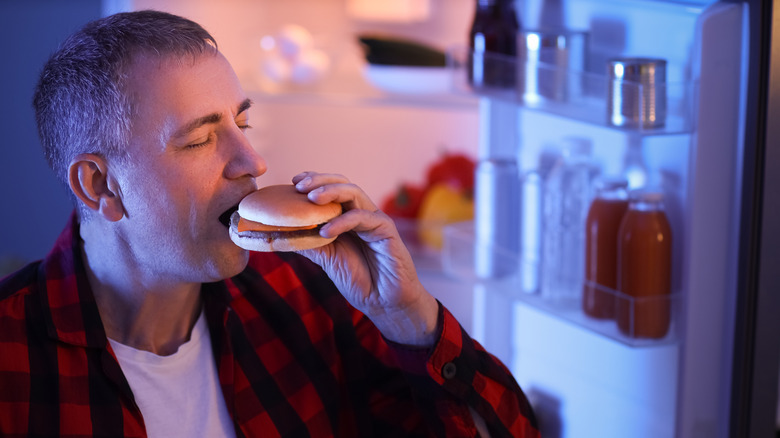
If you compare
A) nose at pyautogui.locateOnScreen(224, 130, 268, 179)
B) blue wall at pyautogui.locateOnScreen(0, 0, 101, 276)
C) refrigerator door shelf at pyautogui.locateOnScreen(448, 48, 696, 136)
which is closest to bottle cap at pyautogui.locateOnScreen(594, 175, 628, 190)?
refrigerator door shelf at pyautogui.locateOnScreen(448, 48, 696, 136)

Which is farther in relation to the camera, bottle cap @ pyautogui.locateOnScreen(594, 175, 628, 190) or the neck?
bottle cap @ pyautogui.locateOnScreen(594, 175, 628, 190)

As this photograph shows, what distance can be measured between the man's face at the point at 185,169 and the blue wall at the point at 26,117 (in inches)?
74.0

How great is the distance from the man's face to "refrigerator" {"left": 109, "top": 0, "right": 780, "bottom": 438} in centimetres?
55

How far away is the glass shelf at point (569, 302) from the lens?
1.21 meters

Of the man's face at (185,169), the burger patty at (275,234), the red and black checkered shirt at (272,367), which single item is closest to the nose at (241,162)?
the man's face at (185,169)

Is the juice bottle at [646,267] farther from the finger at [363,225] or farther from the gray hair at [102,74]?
the gray hair at [102,74]

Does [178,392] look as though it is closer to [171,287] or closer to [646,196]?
[171,287]

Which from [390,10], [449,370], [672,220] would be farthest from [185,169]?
[390,10]

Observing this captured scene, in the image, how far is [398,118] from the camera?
270 cm

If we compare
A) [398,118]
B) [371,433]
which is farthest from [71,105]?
[398,118]

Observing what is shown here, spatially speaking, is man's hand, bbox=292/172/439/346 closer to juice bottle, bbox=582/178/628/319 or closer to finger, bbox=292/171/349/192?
finger, bbox=292/171/349/192

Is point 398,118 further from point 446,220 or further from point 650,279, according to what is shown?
point 650,279

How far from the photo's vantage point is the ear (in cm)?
113

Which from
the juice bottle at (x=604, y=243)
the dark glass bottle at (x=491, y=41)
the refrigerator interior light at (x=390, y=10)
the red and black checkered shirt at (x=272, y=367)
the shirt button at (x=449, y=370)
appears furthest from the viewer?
the refrigerator interior light at (x=390, y=10)
